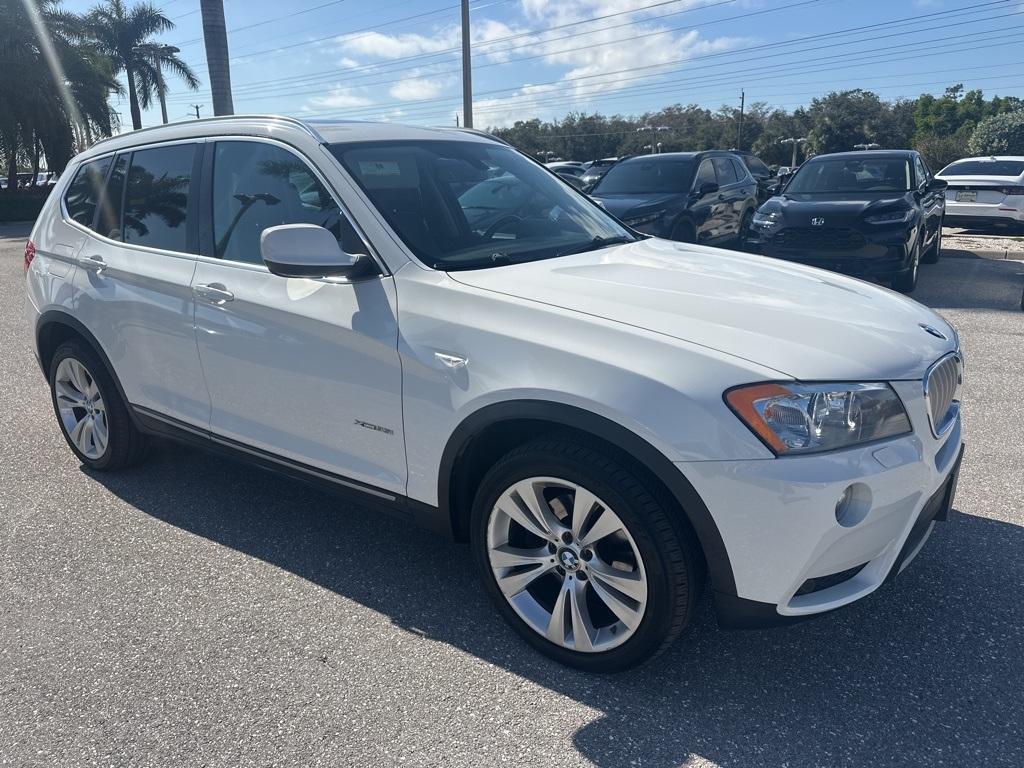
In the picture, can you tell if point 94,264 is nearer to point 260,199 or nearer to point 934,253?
point 260,199

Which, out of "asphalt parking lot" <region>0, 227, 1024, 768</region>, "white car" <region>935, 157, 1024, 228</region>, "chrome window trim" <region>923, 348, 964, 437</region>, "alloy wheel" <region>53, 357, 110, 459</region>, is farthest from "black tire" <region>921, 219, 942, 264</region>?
"alloy wheel" <region>53, 357, 110, 459</region>

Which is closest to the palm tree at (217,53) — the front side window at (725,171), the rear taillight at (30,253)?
the front side window at (725,171)

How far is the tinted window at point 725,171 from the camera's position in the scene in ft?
36.8

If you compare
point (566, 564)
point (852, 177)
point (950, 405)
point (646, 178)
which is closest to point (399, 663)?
point (566, 564)

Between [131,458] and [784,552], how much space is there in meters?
3.59

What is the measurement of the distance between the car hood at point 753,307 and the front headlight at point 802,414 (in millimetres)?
50

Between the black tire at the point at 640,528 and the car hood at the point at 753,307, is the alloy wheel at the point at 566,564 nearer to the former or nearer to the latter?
the black tire at the point at 640,528

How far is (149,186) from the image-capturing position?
3.94 metres

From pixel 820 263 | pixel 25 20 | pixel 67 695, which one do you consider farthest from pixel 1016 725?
pixel 25 20

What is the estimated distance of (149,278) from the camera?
3730 mm

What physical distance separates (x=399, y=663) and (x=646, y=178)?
8839 mm

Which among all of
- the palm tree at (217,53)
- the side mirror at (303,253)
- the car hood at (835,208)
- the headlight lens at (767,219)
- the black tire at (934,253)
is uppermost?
the palm tree at (217,53)

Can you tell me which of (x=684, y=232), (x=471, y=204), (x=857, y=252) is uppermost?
(x=471, y=204)

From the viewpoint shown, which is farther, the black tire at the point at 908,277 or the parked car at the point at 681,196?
the parked car at the point at 681,196
